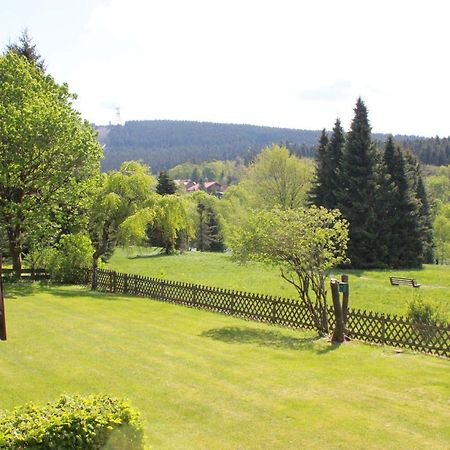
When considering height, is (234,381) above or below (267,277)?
above

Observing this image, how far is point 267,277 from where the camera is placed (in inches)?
1564

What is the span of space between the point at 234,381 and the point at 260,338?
18.9 feet

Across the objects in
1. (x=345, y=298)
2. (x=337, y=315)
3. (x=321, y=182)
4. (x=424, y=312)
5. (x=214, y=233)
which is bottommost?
(x=214, y=233)

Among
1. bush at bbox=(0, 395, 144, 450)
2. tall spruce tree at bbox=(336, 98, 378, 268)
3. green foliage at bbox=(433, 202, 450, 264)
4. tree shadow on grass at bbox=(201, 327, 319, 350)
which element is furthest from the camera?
green foliage at bbox=(433, 202, 450, 264)

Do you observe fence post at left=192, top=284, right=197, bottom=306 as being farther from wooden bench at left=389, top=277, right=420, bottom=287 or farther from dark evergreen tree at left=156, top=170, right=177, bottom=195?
dark evergreen tree at left=156, top=170, right=177, bottom=195

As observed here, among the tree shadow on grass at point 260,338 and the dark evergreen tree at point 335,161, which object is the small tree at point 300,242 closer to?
the tree shadow on grass at point 260,338

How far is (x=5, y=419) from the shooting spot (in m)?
6.46

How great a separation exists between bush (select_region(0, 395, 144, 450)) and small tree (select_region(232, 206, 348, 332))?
12.6 metres

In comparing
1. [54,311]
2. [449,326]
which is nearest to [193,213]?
[54,311]

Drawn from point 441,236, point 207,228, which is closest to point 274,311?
point 207,228

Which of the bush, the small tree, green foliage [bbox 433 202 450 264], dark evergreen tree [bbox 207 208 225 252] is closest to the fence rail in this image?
the small tree

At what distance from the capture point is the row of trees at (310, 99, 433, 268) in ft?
155

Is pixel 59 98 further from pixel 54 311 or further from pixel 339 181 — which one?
pixel 339 181

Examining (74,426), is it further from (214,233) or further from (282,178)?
(214,233)
